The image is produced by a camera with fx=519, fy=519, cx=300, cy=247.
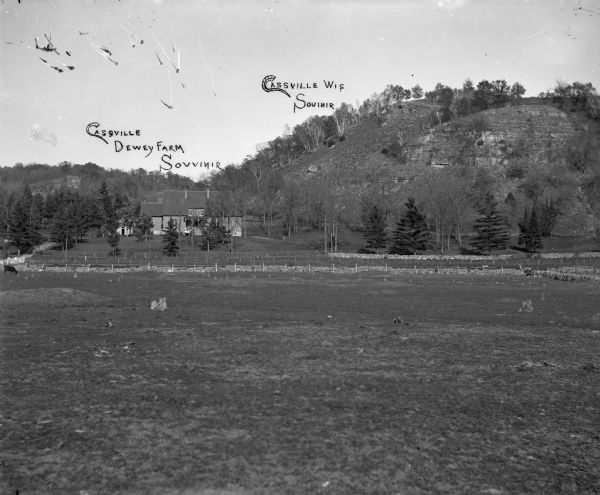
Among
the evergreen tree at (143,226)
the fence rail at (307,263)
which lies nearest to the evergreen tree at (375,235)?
the fence rail at (307,263)

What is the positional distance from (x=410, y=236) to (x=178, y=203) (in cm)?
5659

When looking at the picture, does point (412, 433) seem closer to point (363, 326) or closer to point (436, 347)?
point (436, 347)

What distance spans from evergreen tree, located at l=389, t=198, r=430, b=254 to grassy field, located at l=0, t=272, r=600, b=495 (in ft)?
204

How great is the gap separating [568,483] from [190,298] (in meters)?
25.8

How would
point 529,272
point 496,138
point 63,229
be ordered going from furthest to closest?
1. point 496,138
2. point 63,229
3. point 529,272

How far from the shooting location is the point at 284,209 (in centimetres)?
10744

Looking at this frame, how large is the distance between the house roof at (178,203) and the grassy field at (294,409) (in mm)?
97655

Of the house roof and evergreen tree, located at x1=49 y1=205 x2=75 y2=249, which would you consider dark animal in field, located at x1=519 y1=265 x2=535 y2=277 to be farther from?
the house roof

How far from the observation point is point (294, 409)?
26.2 feet

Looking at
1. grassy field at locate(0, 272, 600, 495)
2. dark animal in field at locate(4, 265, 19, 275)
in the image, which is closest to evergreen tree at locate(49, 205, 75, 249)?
dark animal in field at locate(4, 265, 19, 275)

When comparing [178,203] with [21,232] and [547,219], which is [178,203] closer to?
[21,232]

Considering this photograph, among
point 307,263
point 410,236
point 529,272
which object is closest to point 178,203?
point 410,236

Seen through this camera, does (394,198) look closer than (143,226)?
No

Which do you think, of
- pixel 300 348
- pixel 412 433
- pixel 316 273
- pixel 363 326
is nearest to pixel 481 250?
pixel 316 273
